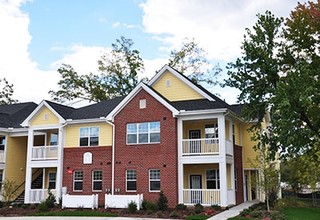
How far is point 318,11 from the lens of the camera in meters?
21.9

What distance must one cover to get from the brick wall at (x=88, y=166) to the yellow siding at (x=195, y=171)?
5144 millimetres

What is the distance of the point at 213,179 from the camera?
25.4 m

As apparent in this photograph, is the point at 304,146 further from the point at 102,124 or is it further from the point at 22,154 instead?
the point at 22,154

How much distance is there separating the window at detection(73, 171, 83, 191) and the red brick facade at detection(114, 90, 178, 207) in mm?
2984

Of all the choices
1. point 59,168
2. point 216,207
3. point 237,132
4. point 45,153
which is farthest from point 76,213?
point 237,132

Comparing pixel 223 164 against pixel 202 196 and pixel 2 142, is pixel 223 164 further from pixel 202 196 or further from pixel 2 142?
pixel 2 142

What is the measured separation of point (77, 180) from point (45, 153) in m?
3.44

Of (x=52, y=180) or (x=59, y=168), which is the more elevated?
(x=59, y=168)

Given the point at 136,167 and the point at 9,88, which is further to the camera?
the point at 9,88

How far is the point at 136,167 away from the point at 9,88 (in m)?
34.5

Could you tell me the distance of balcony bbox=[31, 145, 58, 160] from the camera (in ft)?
92.3

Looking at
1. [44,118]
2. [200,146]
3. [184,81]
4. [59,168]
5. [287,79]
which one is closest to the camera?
[287,79]

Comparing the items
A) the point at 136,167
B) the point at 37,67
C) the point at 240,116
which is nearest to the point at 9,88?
the point at 37,67

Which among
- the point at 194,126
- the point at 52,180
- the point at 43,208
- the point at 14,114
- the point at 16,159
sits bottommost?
the point at 43,208
